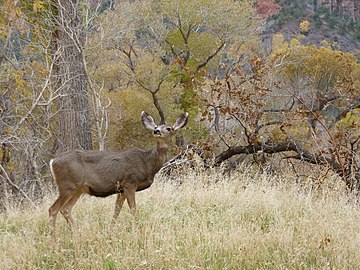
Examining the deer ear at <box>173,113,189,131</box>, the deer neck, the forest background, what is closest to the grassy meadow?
the deer neck

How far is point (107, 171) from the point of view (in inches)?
234

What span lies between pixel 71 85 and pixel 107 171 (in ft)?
17.6

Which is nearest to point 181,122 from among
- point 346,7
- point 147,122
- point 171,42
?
point 147,122

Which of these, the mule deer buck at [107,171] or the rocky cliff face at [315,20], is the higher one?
the mule deer buck at [107,171]

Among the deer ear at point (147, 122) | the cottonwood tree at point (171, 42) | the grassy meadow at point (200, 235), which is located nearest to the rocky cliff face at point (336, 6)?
the cottonwood tree at point (171, 42)

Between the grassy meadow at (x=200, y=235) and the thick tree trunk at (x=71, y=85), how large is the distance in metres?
3.26

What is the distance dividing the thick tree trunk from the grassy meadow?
3.26m

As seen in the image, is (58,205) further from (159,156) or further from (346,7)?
(346,7)

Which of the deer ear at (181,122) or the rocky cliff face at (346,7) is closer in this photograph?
the deer ear at (181,122)

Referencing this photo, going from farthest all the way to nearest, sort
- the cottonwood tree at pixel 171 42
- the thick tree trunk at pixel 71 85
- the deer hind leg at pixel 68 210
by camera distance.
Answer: the cottonwood tree at pixel 171 42 < the thick tree trunk at pixel 71 85 < the deer hind leg at pixel 68 210

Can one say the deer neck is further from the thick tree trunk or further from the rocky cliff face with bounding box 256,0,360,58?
the rocky cliff face with bounding box 256,0,360,58

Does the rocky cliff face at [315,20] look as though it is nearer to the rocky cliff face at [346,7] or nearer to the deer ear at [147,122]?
the rocky cliff face at [346,7]

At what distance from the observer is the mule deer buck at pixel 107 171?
227 inches

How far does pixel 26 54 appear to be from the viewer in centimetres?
1251
